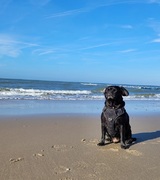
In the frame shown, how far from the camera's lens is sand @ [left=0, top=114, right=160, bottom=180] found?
11.9 ft

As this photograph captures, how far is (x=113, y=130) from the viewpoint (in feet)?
17.5

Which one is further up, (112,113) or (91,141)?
(112,113)

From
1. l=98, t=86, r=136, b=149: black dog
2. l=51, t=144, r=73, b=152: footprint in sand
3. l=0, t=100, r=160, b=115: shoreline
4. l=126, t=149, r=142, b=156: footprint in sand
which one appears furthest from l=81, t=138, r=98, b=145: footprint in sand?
l=0, t=100, r=160, b=115: shoreline

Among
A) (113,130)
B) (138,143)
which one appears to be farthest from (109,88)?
(138,143)

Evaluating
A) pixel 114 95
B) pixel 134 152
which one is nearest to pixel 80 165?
pixel 134 152

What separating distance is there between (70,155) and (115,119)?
1222 millimetres

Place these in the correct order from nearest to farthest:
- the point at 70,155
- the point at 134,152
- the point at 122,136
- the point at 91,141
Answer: the point at 70,155 → the point at 134,152 → the point at 122,136 → the point at 91,141

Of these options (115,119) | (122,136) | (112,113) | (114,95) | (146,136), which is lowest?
(146,136)

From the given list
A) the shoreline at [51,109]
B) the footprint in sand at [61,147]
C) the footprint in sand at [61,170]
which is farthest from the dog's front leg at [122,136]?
the shoreline at [51,109]

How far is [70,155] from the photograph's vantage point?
4445 millimetres

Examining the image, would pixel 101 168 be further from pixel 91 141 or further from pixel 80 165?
pixel 91 141

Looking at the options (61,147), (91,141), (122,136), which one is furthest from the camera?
(91,141)

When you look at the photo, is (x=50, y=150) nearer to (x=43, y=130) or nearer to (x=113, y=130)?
(x=113, y=130)

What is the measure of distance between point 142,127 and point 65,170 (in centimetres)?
422
